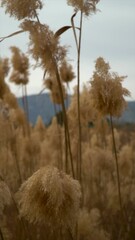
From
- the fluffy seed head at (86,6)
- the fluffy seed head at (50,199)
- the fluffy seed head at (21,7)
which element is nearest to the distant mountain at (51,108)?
the fluffy seed head at (86,6)

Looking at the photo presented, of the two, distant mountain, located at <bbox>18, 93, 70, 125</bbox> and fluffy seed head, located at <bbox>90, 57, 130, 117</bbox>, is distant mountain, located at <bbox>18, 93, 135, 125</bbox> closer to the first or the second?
distant mountain, located at <bbox>18, 93, 70, 125</bbox>

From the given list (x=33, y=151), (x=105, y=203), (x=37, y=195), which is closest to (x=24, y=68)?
(x=33, y=151)

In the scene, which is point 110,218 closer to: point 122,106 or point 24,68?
point 24,68

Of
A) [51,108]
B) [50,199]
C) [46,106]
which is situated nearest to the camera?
[50,199]

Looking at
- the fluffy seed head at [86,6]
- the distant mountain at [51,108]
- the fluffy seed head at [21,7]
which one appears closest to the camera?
the fluffy seed head at [21,7]

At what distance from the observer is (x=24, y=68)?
4.13 meters

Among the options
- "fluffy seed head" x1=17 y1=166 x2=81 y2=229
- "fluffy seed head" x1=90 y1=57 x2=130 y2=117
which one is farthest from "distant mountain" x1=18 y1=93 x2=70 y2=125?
"fluffy seed head" x1=17 y1=166 x2=81 y2=229

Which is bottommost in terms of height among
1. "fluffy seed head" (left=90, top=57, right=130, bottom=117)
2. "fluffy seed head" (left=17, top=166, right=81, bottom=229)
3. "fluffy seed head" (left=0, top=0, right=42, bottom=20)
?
"fluffy seed head" (left=17, top=166, right=81, bottom=229)

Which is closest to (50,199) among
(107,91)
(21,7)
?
(107,91)

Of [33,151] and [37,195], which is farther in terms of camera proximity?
[33,151]

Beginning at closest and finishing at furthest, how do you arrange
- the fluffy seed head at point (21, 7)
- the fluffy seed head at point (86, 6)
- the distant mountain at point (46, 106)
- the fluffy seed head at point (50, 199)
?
the fluffy seed head at point (50, 199) → the fluffy seed head at point (21, 7) → the fluffy seed head at point (86, 6) → the distant mountain at point (46, 106)

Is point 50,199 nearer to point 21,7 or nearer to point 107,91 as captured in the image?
point 107,91

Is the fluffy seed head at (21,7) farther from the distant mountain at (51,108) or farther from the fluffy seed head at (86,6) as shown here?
the distant mountain at (51,108)

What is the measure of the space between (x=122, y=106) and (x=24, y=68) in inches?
89.5
